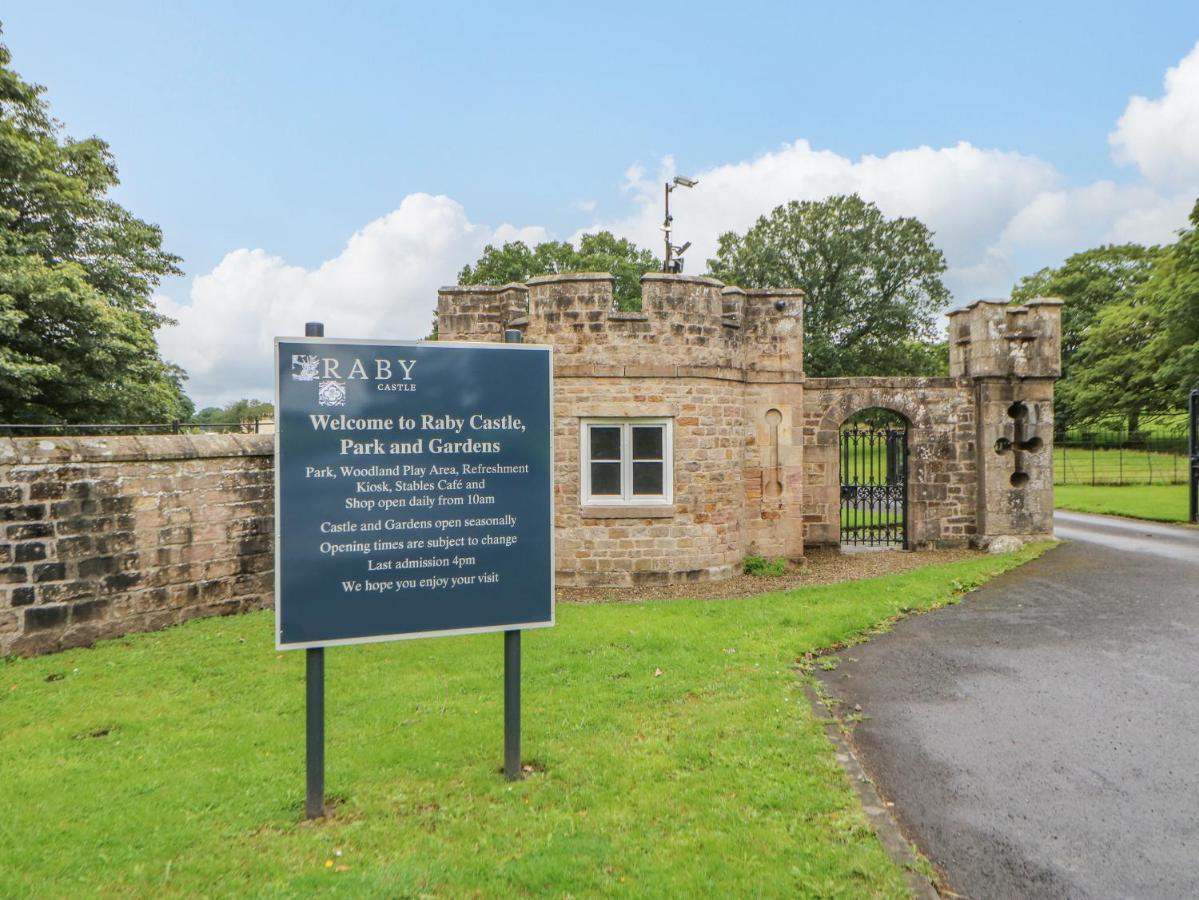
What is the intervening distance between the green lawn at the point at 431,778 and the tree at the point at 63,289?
35.4ft

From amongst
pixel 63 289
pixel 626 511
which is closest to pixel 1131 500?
pixel 626 511

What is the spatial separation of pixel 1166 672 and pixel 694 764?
495 cm

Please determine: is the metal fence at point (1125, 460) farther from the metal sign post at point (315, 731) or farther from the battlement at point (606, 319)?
the metal sign post at point (315, 731)

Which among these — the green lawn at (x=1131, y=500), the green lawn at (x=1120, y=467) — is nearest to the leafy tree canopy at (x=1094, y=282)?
the green lawn at (x=1120, y=467)

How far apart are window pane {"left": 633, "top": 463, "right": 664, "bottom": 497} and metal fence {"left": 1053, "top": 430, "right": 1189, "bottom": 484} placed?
20316mm

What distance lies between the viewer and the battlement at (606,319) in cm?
1091

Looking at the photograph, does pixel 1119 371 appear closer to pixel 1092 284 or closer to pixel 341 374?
pixel 1092 284

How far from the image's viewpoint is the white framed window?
11008 mm

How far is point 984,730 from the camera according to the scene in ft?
17.6

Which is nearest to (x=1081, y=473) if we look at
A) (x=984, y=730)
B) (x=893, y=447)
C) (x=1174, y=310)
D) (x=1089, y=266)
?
(x=1174, y=310)

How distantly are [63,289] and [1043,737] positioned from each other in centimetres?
1729

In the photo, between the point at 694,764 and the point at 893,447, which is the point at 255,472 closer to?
the point at 694,764

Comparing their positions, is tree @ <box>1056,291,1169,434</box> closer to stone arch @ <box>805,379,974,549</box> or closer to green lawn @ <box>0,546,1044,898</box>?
stone arch @ <box>805,379,974,549</box>

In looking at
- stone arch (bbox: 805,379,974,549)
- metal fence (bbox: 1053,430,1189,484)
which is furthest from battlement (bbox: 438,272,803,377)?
metal fence (bbox: 1053,430,1189,484)
